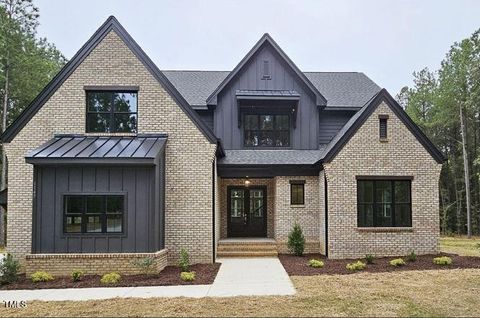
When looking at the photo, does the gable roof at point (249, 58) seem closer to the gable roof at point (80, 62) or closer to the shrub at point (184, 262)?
the gable roof at point (80, 62)

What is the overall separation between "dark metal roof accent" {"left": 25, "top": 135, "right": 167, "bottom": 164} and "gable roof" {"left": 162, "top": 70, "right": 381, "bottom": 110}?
481cm

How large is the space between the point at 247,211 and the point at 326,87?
7131mm

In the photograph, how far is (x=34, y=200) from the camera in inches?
459

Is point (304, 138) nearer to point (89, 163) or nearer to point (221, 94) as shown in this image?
point (221, 94)

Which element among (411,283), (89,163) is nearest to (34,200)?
(89,163)

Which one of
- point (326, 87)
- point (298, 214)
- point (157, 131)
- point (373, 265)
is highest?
point (326, 87)

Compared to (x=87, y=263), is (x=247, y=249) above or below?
below

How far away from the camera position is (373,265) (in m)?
12.5

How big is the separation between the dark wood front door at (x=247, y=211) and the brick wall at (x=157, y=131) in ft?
14.3

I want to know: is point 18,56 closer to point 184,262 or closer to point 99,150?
point 99,150

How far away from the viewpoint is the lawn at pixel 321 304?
24.1 feet

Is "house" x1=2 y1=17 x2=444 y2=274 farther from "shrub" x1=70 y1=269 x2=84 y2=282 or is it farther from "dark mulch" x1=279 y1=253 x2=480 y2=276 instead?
"dark mulch" x1=279 y1=253 x2=480 y2=276

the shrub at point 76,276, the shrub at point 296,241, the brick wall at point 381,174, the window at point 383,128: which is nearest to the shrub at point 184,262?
the shrub at point 76,276

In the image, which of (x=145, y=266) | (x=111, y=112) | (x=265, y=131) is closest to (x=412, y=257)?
(x=265, y=131)
